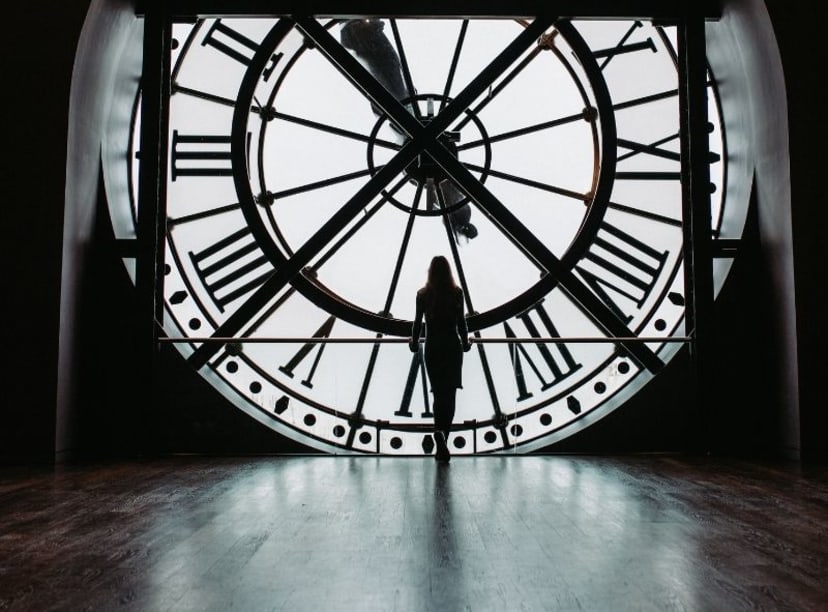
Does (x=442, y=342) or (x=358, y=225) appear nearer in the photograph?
(x=442, y=342)

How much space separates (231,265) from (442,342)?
146cm

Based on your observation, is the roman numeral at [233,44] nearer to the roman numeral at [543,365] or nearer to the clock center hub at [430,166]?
the clock center hub at [430,166]

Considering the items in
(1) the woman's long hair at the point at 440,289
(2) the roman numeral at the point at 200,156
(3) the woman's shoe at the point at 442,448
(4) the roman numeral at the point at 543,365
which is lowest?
(3) the woman's shoe at the point at 442,448

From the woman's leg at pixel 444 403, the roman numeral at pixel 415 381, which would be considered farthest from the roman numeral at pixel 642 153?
the woman's leg at pixel 444 403

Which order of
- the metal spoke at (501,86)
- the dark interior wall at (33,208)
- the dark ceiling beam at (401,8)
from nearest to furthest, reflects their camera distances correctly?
the dark interior wall at (33,208) → the dark ceiling beam at (401,8) → the metal spoke at (501,86)

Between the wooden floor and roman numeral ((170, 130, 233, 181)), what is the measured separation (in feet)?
5.98

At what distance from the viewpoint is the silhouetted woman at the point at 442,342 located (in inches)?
148

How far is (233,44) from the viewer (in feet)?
15.1

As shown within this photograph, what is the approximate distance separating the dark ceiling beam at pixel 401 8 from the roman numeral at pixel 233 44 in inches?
8.8

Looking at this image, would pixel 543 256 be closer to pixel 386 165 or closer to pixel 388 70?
pixel 386 165

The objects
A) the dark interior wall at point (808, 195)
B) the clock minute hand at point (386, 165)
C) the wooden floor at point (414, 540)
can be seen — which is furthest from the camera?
the clock minute hand at point (386, 165)

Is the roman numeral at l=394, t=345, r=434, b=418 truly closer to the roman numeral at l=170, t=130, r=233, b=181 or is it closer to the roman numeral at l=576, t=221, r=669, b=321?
the roman numeral at l=576, t=221, r=669, b=321

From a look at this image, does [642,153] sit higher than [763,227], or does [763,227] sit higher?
[642,153]

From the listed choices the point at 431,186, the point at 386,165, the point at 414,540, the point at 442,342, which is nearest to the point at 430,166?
the point at 431,186
